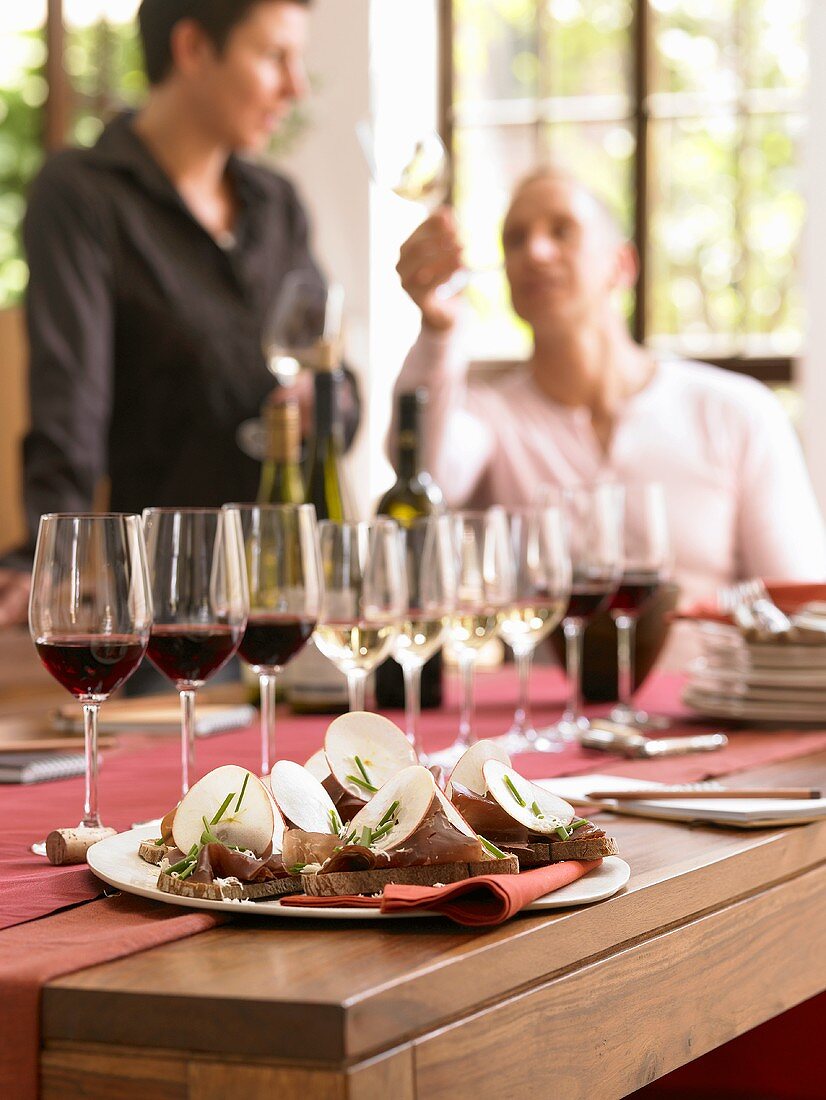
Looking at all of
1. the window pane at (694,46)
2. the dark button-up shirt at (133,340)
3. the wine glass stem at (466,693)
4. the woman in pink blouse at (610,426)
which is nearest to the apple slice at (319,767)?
the wine glass stem at (466,693)

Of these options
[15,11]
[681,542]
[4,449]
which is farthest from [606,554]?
[15,11]

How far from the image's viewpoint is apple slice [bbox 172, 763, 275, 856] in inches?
27.5

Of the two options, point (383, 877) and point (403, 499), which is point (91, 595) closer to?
point (383, 877)

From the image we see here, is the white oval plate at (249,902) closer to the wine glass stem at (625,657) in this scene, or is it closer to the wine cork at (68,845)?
the wine cork at (68,845)

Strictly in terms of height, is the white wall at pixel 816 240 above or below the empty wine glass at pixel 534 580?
above

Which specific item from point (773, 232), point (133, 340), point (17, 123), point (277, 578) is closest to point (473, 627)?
point (277, 578)

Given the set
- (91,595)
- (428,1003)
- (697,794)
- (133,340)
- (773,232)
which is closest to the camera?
(428,1003)

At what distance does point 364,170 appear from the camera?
16.2ft

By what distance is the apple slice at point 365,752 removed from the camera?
77 centimetres

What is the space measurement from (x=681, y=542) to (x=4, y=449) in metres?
2.75

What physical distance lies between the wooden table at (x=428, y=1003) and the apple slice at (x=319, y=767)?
134 millimetres

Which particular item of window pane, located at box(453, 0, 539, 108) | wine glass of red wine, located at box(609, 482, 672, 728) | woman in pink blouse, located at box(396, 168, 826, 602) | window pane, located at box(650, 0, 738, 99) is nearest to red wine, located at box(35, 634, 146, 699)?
wine glass of red wine, located at box(609, 482, 672, 728)

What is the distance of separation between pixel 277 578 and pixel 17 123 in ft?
15.7

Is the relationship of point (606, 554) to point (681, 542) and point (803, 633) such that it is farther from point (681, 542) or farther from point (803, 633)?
point (681, 542)
